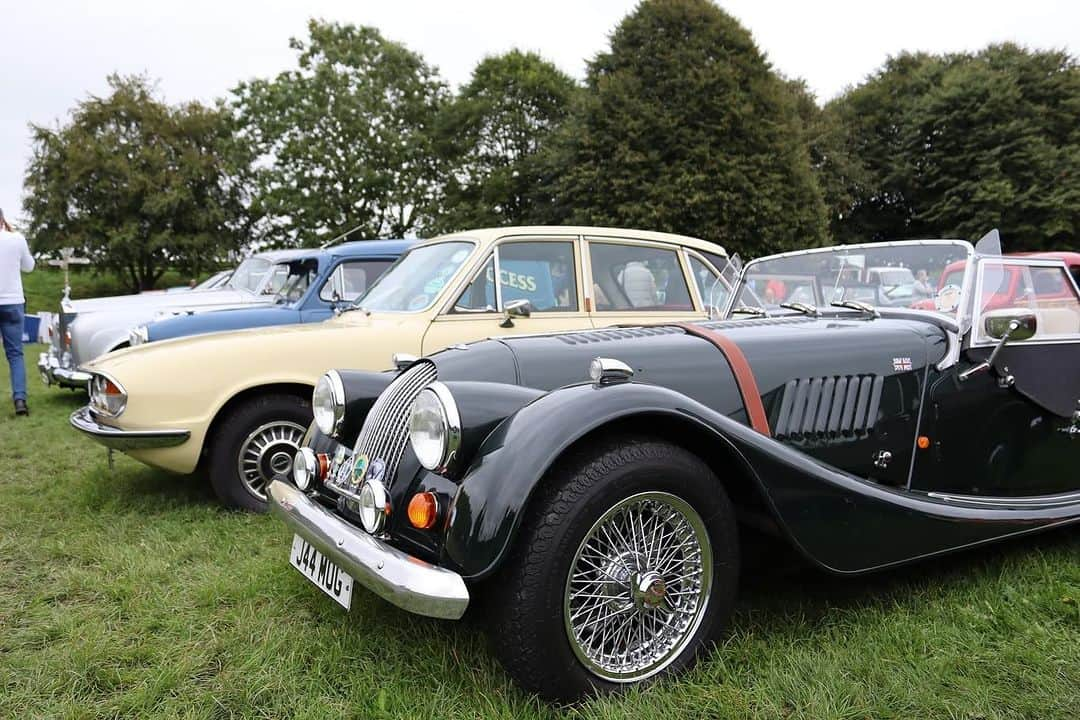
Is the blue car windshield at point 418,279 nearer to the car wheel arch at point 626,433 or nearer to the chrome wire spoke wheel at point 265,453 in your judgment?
the chrome wire spoke wheel at point 265,453

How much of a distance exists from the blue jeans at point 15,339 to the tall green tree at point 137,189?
925 inches

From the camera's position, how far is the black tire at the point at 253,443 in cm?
417

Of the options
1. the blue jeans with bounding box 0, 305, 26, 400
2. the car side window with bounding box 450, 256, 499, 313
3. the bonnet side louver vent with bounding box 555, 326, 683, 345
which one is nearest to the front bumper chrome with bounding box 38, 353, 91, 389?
the blue jeans with bounding box 0, 305, 26, 400

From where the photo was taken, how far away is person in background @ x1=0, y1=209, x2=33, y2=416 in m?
7.08

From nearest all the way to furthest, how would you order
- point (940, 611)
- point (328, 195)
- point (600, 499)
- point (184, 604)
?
point (600, 499) → point (940, 611) → point (184, 604) → point (328, 195)

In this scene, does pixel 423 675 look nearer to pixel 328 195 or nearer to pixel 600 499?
pixel 600 499

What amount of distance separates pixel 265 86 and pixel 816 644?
3260 cm

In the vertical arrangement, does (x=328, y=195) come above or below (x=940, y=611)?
above

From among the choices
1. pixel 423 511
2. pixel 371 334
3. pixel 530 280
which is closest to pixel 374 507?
pixel 423 511

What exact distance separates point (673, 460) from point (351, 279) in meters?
5.03

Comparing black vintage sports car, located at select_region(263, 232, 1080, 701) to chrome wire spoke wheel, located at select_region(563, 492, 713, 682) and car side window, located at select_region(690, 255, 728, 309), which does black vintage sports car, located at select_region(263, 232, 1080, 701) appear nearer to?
chrome wire spoke wheel, located at select_region(563, 492, 713, 682)

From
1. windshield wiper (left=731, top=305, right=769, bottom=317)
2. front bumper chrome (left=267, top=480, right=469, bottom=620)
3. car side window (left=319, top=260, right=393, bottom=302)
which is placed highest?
car side window (left=319, top=260, right=393, bottom=302)

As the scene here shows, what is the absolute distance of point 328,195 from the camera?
28.3 meters

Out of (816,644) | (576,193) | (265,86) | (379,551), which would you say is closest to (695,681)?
(816,644)
